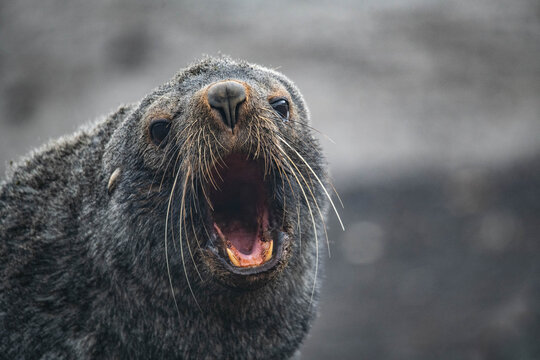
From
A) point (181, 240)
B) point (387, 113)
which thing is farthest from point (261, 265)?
point (387, 113)

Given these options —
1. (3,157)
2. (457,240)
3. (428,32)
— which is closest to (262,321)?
(457,240)

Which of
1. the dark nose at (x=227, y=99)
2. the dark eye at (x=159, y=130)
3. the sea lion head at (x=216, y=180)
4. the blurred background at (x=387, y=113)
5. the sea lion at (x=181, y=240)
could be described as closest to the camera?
the dark nose at (x=227, y=99)

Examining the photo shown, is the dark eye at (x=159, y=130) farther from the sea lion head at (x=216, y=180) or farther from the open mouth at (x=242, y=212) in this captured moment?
the open mouth at (x=242, y=212)

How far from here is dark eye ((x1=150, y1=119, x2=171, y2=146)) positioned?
3.92 metres

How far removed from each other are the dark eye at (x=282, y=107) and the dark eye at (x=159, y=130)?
0.78m

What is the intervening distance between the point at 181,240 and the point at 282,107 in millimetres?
1243

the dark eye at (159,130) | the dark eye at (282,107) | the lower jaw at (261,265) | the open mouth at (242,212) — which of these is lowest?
the lower jaw at (261,265)

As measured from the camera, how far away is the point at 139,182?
3969mm

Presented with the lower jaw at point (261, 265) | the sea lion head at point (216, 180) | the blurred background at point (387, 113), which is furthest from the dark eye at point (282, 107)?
the blurred background at point (387, 113)

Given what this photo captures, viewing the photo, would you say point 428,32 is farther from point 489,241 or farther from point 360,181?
point 489,241

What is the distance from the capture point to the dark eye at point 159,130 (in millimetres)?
3922

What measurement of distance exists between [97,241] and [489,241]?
892 centimetres

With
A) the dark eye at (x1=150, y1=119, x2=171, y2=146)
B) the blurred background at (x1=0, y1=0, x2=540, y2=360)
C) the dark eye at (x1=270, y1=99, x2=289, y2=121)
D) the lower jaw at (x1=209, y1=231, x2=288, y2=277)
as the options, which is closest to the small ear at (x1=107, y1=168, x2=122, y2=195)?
the dark eye at (x1=150, y1=119, x2=171, y2=146)

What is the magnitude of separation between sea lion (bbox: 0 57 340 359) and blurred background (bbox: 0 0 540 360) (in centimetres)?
536
